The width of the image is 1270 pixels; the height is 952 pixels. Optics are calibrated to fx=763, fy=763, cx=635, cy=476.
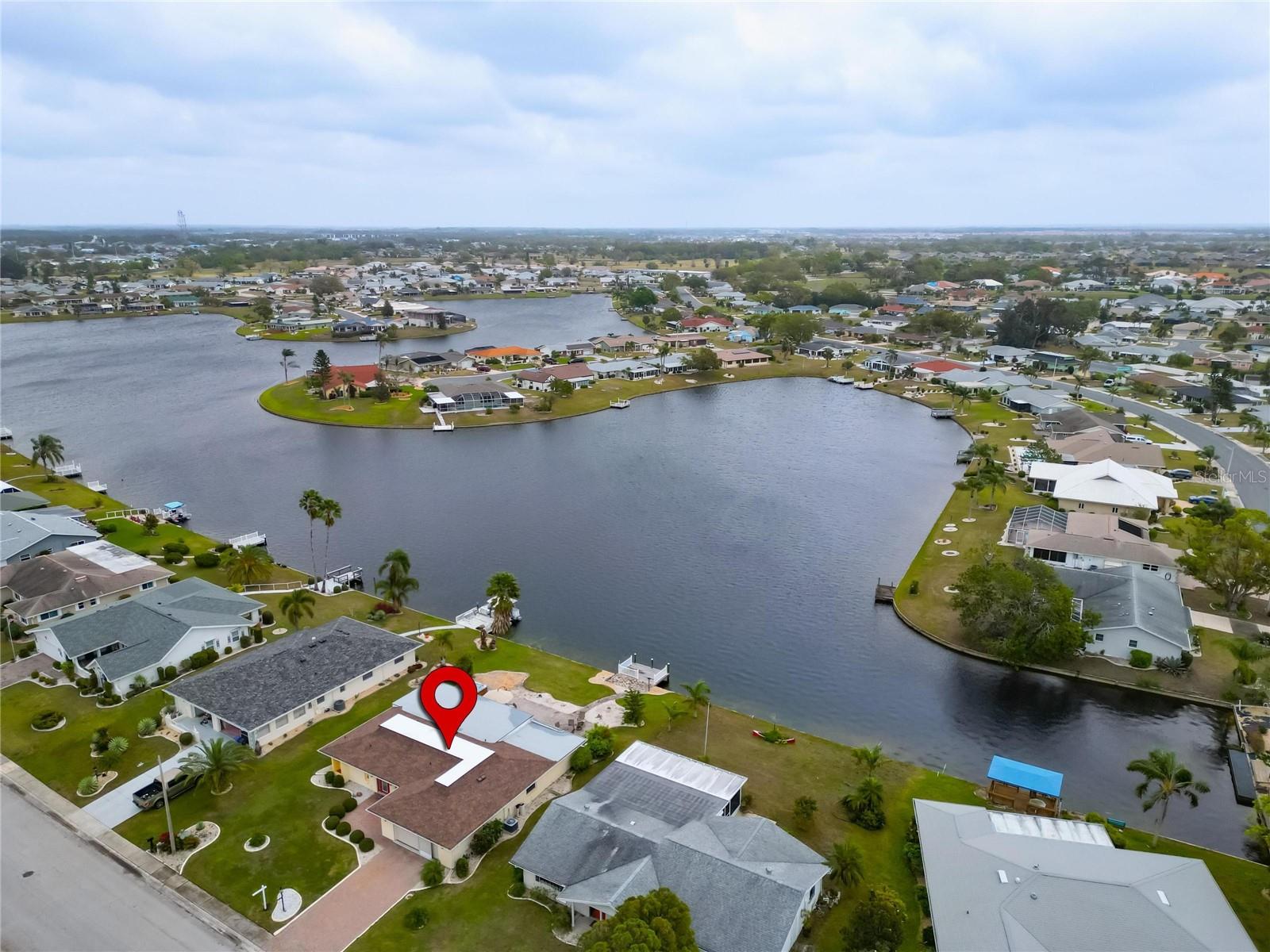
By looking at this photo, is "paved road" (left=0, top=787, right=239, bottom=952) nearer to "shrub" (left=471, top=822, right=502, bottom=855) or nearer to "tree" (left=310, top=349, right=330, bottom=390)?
"shrub" (left=471, top=822, right=502, bottom=855)

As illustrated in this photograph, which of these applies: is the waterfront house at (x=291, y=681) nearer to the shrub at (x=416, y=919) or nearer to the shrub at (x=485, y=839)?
the shrub at (x=485, y=839)

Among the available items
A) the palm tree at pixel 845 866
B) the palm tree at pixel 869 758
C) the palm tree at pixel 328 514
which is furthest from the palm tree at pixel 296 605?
the palm tree at pixel 845 866

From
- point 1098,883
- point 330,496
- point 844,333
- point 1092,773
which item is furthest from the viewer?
point 844,333

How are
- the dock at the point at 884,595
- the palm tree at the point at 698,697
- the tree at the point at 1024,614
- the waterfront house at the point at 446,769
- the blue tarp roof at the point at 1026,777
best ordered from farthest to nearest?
the dock at the point at 884,595 → the tree at the point at 1024,614 → the palm tree at the point at 698,697 → the blue tarp roof at the point at 1026,777 → the waterfront house at the point at 446,769

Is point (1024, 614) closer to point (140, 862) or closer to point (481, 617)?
point (481, 617)

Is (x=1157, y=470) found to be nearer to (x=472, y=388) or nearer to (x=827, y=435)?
(x=827, y=435)

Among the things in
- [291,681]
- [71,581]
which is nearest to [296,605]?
[291,681]

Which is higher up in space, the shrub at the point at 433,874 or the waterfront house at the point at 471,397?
the waterfront house at the point at 471,397

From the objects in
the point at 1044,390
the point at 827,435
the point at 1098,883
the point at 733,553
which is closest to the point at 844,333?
the point at 1044,390
